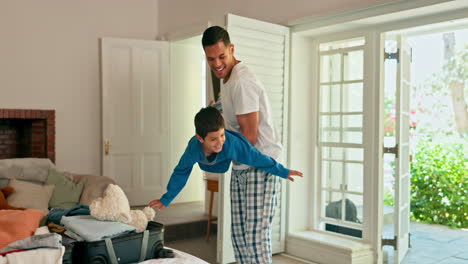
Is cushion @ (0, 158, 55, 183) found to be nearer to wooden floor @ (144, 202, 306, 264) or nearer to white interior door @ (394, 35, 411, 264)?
wooden floor @ (144, 202, 306, 264)

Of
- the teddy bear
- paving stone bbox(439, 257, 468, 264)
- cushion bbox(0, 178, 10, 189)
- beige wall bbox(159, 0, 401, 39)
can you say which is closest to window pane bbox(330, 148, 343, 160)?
→ beige wall bbox(159, 0, 401, 39)

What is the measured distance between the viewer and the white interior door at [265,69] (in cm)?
400

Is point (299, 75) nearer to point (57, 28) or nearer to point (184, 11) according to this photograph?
point (184, 11)

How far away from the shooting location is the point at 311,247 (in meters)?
4.24

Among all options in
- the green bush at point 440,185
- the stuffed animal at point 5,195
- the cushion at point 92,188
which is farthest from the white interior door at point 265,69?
the green bush at point 440,185

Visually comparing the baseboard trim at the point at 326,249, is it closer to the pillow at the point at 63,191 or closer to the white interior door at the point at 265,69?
the white interior door at the point at 265,69

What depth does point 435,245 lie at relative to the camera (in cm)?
514

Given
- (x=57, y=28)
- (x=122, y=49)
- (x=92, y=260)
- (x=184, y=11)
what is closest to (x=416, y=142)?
(x=184, y=11)

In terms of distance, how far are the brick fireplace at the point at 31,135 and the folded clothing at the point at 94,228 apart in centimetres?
356

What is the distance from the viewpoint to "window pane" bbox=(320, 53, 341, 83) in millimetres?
4383

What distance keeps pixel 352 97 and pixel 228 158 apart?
91.7 inches

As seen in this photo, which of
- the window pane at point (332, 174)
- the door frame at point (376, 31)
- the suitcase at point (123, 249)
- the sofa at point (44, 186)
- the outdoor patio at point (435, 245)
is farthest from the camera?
the outdoor patio at point (435, 245)

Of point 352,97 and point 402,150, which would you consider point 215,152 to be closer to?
point 352,97

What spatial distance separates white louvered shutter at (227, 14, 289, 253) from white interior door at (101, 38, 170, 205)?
2059 millimetres
